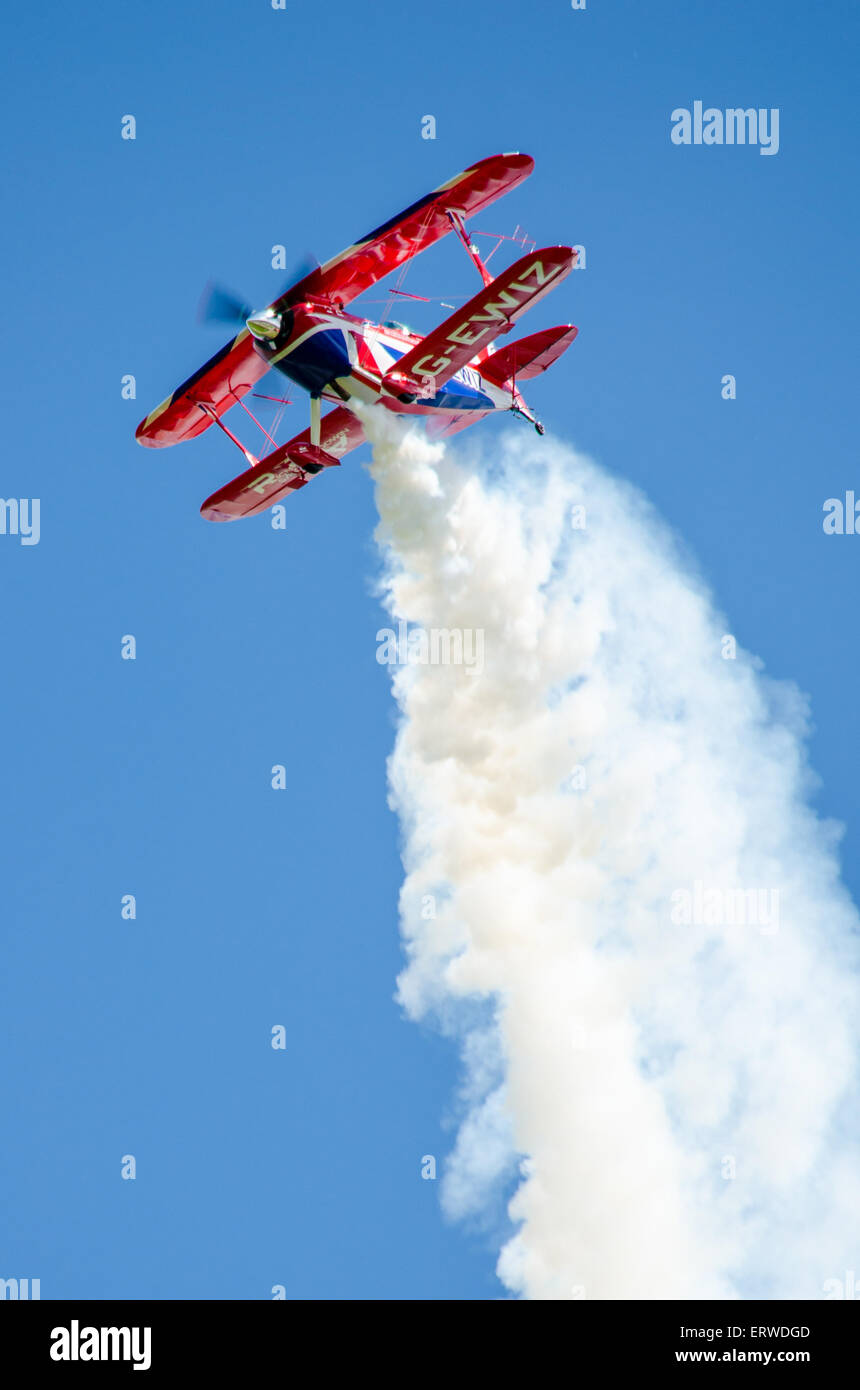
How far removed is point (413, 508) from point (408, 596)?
5.75ft

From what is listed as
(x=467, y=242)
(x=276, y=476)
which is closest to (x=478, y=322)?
(x=467, y=242)

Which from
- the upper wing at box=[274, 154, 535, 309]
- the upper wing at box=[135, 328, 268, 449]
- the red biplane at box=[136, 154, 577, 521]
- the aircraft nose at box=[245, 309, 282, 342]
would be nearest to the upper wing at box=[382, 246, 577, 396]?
the red biplane at box=[136, 154, 577, 521]

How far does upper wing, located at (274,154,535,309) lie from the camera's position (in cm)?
2698

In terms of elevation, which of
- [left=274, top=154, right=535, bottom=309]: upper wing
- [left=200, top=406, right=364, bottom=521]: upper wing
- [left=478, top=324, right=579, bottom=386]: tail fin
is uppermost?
[left=274, top=154, right=535, bottom=309]: upper wing

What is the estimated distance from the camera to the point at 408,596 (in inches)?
1244

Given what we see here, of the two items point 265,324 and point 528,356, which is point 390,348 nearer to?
point 265,324

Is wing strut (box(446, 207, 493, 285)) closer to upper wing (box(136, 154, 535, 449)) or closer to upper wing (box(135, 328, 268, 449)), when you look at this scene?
upper wing (box(136, 154, 535, 449))

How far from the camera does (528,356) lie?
30.1 metres

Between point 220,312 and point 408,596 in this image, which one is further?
point 408,596

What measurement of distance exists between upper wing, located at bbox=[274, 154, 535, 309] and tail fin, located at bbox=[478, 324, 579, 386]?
8.15 ft
